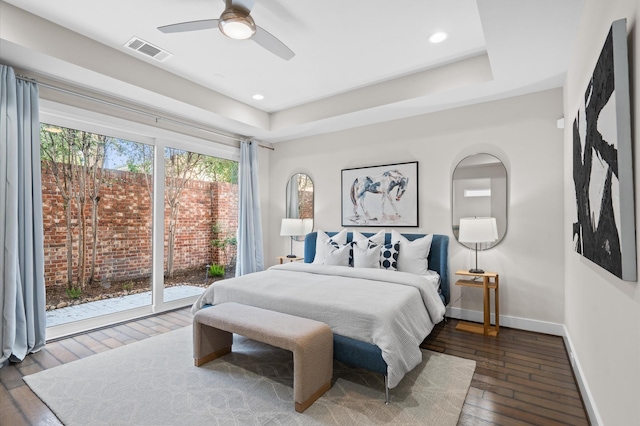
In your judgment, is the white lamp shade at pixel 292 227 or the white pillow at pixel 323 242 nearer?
the white pillow at pixel 323 242

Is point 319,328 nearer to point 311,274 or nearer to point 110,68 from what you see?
point 311,274

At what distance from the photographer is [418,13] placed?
2.55 meters

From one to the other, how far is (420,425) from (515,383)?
100 cm

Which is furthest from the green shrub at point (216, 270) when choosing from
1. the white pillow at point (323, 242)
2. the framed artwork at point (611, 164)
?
the framed artwork at point (611, 164)

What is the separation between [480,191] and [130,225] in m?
4.29

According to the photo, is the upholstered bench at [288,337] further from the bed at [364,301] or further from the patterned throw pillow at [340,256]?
the patterned throw pillow at [340,256]

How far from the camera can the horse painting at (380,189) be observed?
4359 mm

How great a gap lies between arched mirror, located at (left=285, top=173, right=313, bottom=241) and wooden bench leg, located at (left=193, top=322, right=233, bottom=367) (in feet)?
8.39

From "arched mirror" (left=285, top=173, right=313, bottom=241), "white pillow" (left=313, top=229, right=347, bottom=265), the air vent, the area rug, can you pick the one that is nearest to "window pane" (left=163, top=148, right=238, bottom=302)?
"arched mirror" (left=285, top=173, right=313, bottom=241)

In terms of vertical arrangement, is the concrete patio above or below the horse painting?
below

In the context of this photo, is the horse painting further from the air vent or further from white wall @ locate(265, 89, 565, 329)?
the air vent

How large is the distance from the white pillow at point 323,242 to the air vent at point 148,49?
2.85 m

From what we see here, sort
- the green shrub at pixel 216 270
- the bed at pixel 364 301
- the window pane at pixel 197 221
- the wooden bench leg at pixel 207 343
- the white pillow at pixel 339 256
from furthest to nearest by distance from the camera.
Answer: the green shrub at pixel 216 270
the window pane at pixel 197 221
the white pillow at pixel 339 256
the wooden bench leg at pixel 207 343
the bed at pixel 364 301

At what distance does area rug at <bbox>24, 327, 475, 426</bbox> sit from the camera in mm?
1984
